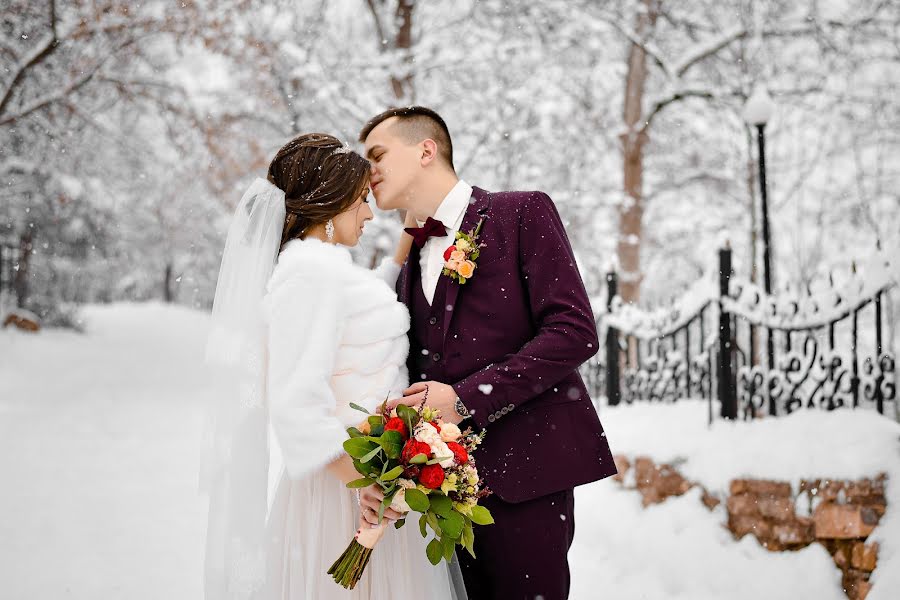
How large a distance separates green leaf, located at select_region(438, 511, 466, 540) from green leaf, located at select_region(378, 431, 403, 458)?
0.85ft

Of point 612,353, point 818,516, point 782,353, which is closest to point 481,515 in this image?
point 818,516

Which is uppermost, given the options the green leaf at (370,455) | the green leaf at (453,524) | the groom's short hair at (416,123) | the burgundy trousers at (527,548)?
the groom's short hair at (416,123)

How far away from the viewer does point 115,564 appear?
6.00m

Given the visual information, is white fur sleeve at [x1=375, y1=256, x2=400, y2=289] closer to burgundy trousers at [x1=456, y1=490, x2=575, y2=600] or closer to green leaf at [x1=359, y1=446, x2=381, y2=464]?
burgundy trousers at [x1=456, y1=490, x2=575, y2=600]

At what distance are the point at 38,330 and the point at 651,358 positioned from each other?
16.6m

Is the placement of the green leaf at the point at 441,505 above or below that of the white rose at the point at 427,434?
below

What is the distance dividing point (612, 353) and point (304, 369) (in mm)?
6156

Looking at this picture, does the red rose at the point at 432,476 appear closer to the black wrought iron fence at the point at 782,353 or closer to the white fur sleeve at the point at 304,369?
the white fur sleeve at the point at 304,369

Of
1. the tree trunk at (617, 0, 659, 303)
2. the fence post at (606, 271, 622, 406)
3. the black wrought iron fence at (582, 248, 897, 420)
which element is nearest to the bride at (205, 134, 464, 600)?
the black wrought iron fence at (582, 248, 897, 420)

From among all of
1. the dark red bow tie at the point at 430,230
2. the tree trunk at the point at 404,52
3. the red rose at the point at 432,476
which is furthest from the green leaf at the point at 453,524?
the tree trunk at the point at 404,52

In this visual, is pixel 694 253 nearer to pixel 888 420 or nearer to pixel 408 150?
pixel 888 420

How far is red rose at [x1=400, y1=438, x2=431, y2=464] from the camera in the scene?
87.4 inches

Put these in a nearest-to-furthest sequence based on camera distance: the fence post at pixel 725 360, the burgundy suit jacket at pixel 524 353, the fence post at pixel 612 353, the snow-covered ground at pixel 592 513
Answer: the burgundy suit jacket at pixel 524 353 → the snow-covered ground at pixel 592 513 → the fence post at pixel 725 360 → the fence post at pixel 612 353

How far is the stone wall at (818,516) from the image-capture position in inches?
175
